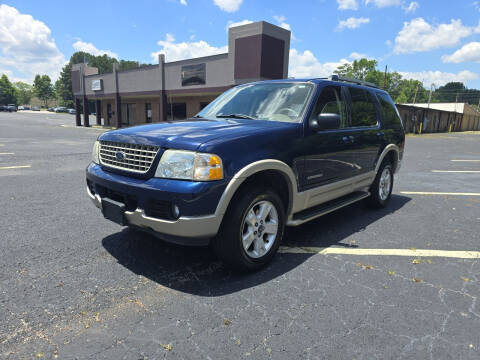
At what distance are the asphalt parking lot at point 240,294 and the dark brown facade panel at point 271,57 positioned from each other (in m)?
17.6

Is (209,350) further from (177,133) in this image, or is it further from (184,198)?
(177,133)

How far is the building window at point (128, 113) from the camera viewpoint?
37.4 metres

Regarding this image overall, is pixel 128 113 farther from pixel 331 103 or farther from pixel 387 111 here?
pixel 331 103

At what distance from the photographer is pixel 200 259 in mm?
3531

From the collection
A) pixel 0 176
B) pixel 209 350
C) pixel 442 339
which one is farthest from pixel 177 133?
pixel 0 176

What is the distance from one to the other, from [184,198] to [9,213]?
3642mm

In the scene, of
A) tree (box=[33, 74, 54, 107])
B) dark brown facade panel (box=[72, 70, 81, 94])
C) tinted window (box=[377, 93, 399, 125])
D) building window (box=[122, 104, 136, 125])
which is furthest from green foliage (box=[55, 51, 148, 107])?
tinted window (box=[377, 93, 399, 125])

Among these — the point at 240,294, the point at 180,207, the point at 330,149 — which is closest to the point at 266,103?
the point at 330,149

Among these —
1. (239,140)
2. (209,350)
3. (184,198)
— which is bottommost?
(209,350)

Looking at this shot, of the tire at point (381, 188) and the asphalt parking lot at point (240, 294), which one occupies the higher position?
the tire at point (381, 188)

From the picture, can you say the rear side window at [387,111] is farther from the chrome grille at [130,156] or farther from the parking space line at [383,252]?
the chrome grille at [130,156]

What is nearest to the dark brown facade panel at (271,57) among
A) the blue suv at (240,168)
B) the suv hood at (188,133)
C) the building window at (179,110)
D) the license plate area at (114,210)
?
the building window at (179,110)

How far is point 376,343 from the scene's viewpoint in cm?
228

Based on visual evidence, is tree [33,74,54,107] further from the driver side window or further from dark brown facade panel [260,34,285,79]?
the driver side window
